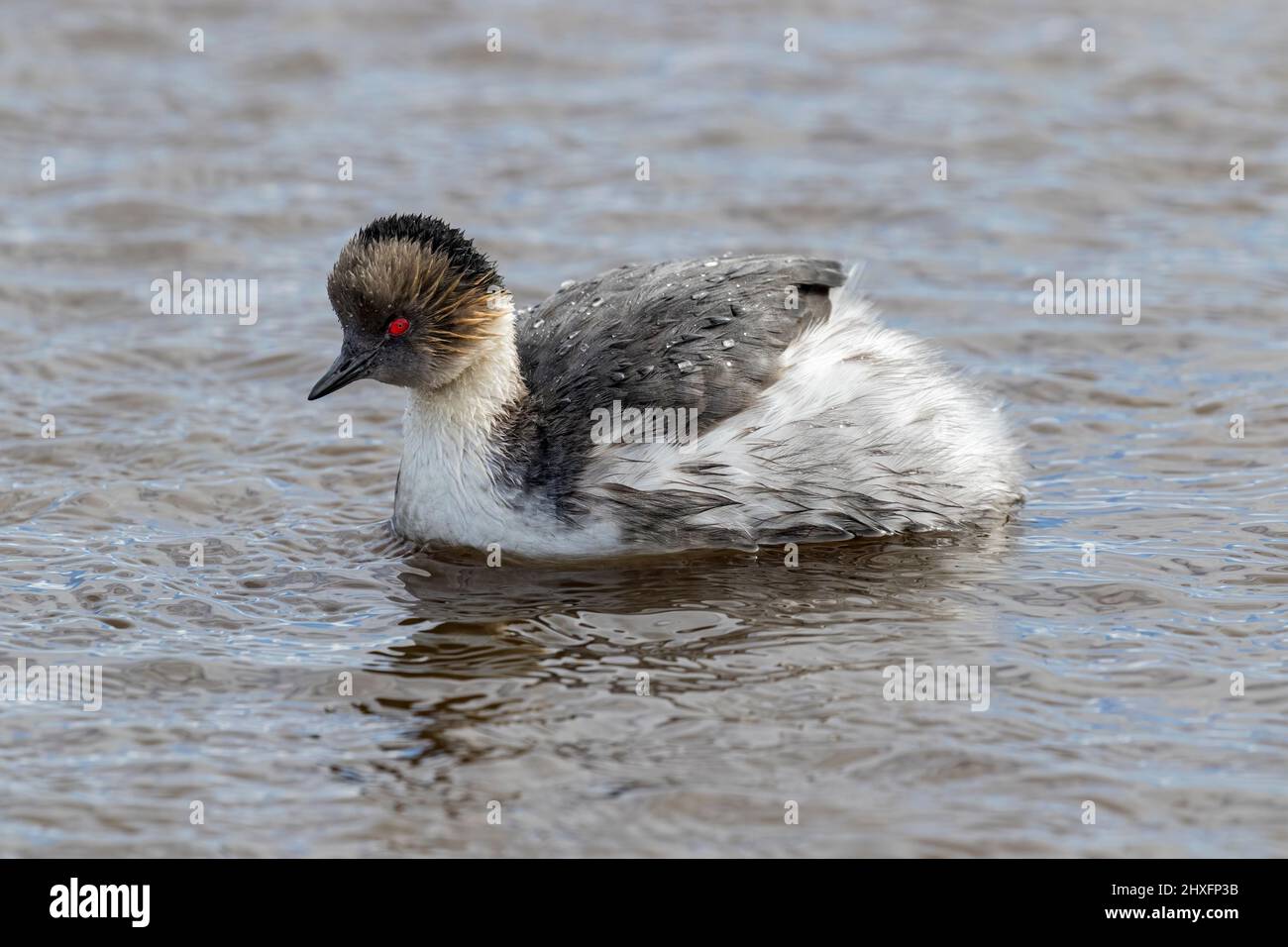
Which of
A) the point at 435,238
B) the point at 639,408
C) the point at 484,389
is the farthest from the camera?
the point at 484,389

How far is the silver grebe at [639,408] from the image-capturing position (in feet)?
26.0

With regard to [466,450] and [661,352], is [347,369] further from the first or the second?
[661,352]

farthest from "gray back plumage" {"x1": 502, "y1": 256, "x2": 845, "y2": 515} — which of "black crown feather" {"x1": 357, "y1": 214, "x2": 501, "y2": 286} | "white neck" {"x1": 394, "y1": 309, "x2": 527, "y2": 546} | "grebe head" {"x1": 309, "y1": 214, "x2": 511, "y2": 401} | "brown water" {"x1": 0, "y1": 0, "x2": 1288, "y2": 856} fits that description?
"brown water" {"x1": 0, "y1": 0, "x2": 1288, "y2": 856}

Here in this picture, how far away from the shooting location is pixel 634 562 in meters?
8.19

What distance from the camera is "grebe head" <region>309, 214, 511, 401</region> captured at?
26.0 feet

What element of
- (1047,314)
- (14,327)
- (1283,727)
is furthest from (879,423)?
(14,327)

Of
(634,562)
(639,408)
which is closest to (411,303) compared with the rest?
(639,408)

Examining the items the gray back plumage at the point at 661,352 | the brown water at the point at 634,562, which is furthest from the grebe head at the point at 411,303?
the brown water at the point at 634,562

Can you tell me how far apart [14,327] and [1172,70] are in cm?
868

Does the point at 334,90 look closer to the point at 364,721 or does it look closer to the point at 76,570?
the point at 76,570

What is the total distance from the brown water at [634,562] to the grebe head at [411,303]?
0.90 meters

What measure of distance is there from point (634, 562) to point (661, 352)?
3.17 ft

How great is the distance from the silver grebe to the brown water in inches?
10.3

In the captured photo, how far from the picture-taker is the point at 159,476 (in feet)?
29.9
